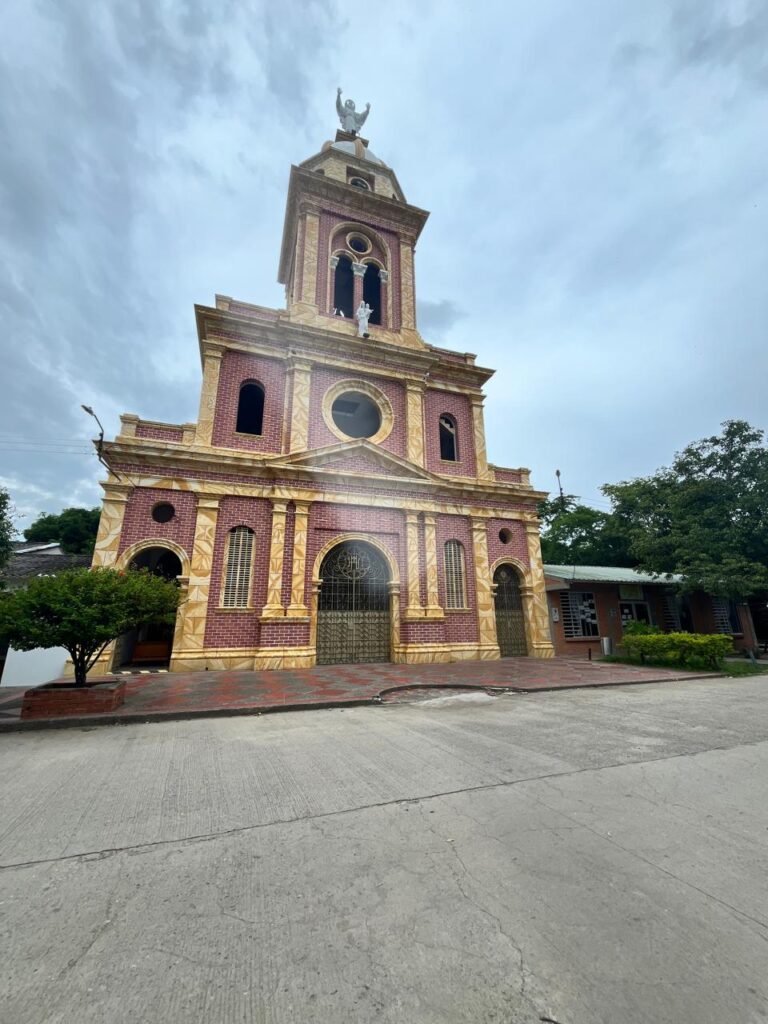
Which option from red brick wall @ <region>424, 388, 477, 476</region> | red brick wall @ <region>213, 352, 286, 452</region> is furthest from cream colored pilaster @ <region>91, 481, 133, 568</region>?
red brick wall @ <region>424, 388, 477, 476</region>

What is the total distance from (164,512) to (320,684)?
7295 mm

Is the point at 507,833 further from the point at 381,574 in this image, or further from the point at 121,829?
the point at 381,574

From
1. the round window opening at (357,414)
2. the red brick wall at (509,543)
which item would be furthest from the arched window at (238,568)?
the red brick wall at (509,543)

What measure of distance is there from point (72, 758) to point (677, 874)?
547 cm

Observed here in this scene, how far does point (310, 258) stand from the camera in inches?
657

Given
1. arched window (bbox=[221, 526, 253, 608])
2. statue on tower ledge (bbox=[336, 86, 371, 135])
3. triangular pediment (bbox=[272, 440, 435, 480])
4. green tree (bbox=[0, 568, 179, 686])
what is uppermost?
statue on tower ledge (bbox=[336, 86, 371, 135])

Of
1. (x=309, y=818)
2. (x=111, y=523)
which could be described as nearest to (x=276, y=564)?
(x=111, y=523)

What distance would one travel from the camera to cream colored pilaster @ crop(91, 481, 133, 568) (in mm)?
11664

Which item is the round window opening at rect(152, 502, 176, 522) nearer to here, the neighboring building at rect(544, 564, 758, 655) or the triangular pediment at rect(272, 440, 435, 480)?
the triangular pediment at rect(272, 440, 435, 480)

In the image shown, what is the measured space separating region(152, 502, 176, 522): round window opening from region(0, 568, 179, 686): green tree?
5780 mm

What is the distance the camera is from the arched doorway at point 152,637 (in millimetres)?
13242

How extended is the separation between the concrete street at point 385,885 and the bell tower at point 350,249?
15029 millimetres

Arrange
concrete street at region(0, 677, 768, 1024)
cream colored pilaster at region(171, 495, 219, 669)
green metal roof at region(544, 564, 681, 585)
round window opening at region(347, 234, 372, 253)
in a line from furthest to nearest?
green metal roof at region(544, 564, 681, 585)
round window opening at region(347, 234, 372, 253)
cream colored pilaster at region(171, 495, 219, 669)
concrete street at region(0, 677, 768, 1024)

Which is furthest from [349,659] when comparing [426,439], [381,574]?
[426,439]
